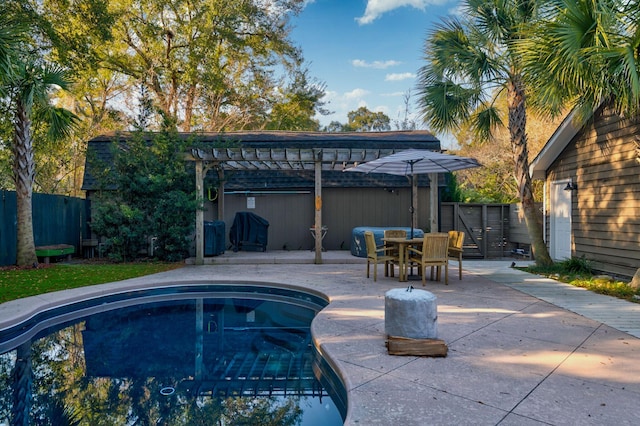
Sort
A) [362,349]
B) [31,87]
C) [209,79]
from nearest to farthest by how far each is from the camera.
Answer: [362,349] → [31,87] → [209,79]

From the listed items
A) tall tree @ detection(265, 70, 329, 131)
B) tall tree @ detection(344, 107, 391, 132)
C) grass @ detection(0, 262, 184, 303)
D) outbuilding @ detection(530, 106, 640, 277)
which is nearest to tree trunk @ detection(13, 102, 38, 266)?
grass @ detection(0, 262, 184, 303)

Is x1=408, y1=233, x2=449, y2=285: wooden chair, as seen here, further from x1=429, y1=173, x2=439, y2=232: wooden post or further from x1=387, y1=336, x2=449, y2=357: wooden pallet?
x1=387, y1=336, x2=449, y2=357: wooden pallet

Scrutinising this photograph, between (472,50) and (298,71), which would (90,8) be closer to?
(472,50)

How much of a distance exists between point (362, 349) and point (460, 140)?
2301 cm

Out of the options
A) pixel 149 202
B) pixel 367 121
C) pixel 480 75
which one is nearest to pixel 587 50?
pixel 480 75

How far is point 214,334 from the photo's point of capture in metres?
5.18

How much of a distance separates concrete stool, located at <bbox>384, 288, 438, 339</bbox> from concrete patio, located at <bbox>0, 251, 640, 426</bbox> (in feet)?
0.83

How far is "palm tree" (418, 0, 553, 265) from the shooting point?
7.80 m

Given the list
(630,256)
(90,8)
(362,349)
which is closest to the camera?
(362,349)

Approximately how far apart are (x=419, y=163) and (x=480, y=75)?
2370 millimetres

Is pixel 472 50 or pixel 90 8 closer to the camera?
pixel 472 50

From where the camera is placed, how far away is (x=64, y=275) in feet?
25.4

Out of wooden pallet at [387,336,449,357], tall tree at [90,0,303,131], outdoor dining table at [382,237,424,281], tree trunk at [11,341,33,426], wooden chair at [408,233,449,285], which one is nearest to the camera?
tree trunk at [11,341,33,426]

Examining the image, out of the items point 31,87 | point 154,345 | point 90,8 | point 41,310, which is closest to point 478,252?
point 154,345
